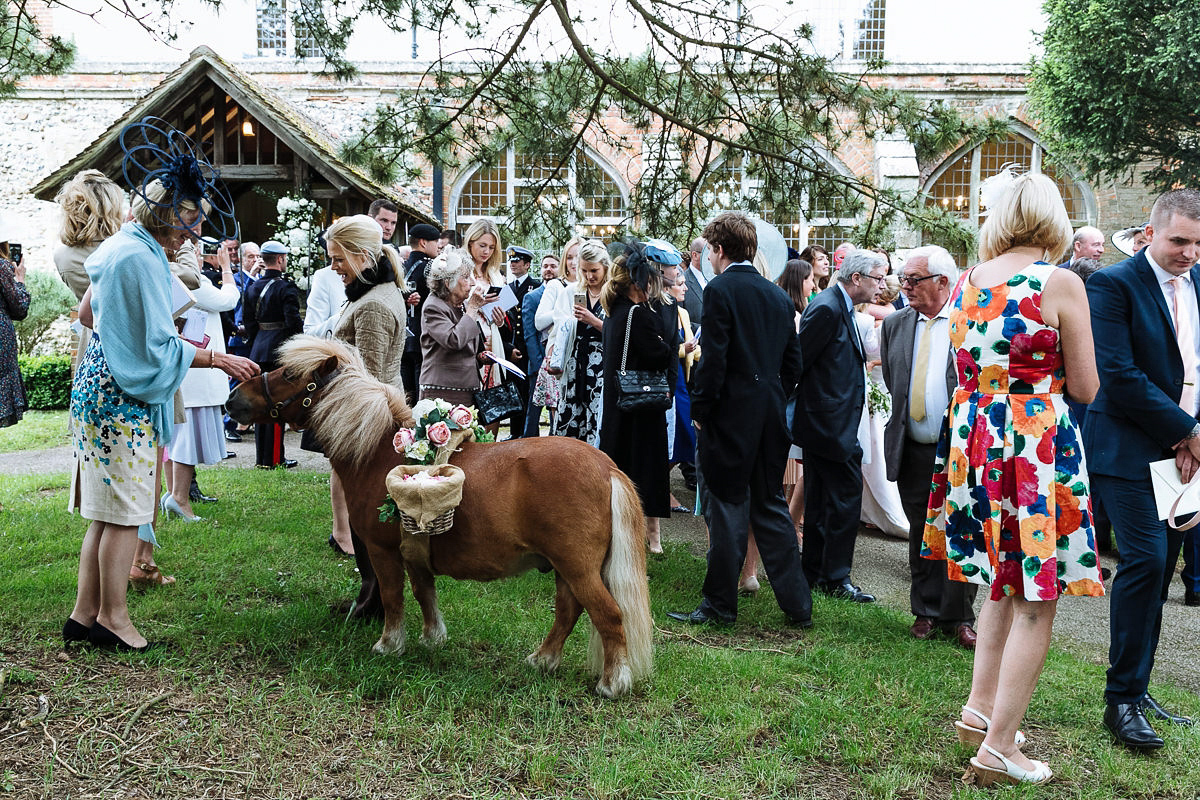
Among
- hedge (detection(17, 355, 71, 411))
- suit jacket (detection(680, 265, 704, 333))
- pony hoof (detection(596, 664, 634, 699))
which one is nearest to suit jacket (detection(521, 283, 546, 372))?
suit jacket (detection(680, 265, 704, 333))

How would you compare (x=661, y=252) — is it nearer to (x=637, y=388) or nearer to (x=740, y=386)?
(x=637, y=388)

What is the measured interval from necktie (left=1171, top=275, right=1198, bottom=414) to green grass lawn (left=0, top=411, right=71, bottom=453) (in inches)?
451

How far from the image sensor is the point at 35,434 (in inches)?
489

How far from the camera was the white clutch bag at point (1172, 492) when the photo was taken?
3732 millimetres

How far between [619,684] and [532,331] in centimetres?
562

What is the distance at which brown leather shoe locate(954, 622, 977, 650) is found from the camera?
16.4 ft

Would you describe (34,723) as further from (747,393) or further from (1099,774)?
(1099,774)

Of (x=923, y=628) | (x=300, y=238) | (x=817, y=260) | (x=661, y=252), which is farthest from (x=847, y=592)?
(x=300, y=238)

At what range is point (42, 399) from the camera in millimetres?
15906

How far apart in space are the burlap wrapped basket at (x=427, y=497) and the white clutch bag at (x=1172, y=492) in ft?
9.73

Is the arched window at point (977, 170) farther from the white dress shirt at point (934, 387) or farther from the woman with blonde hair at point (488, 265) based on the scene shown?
the white dress shirt at point (934, 387)

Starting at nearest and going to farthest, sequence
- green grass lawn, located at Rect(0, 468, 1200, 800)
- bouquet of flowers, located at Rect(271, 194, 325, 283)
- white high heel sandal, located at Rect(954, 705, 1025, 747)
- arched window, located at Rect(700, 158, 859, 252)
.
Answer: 1. green grass lawn, located at Rect(0, 468, 1200, 800)
2. white high heel sandal, located at Rect(954, 705, 1025, 747)
3. arched window, located at Rect(700, 158, 859, 252)
4. bouquet of flowers, located at Rect(271, 194, 325, 283)

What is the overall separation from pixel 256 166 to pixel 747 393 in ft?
47.4

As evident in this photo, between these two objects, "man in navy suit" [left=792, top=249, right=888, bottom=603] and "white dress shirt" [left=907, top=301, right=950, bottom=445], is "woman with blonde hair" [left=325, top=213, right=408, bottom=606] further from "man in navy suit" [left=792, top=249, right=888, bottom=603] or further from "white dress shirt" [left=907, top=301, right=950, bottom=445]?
"white dress shirt" [left=907, top=301, right=950, bottom=445]
